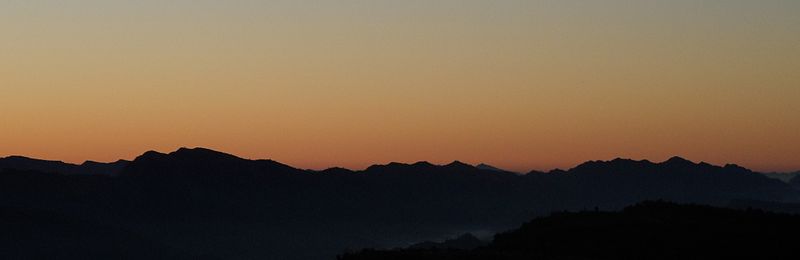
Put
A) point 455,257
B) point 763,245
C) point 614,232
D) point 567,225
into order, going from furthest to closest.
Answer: point 567,225, point 614,232, point 763,245, point 455,257

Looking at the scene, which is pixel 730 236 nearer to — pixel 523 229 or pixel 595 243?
pixel 595 243

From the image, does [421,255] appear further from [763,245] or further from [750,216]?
[750,216]

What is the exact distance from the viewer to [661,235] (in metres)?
77.1

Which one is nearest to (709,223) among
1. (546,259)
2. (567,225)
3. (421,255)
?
(567,225)

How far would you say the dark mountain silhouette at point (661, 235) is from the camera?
73.4 m

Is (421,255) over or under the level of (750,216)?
under

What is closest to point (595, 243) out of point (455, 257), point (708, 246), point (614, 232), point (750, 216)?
point (614, 232)

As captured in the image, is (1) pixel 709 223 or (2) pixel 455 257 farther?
(1) pixel 709 223

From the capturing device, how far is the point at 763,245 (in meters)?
73.9

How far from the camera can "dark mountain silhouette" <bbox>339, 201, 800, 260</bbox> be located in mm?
73438

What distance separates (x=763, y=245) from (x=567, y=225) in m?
15.3

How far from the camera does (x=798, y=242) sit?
74.6m

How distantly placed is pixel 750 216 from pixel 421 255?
33.1 metres

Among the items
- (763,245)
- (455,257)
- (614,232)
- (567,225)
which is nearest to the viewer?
(455,257)
